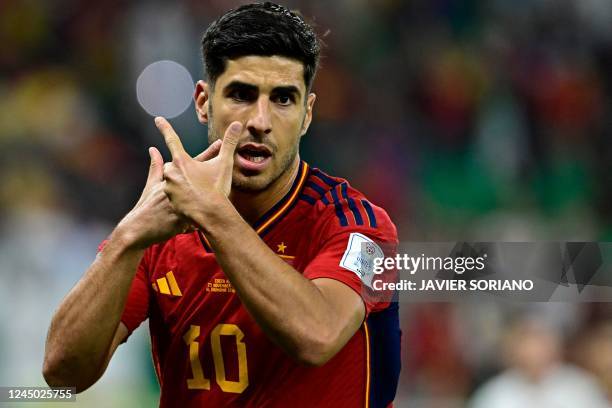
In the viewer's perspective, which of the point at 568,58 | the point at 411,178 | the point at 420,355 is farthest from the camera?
the point at 568,58

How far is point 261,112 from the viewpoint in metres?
2.99

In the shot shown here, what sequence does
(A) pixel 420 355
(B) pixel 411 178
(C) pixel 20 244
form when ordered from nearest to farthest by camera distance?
(A) pixel 420 355
(C) pixel 20 244
(B) pixel 411 178

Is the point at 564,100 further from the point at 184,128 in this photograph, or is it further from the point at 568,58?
the point at 184,128

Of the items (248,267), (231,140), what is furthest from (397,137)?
(248,267)

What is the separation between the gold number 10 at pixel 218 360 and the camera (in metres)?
2.97

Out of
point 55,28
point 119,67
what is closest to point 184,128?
point 119,67

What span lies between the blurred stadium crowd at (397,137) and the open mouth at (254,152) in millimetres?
3341

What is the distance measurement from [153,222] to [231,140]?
364 mm

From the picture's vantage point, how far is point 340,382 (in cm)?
297

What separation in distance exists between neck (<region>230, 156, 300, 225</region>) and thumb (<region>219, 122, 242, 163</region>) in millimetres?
376

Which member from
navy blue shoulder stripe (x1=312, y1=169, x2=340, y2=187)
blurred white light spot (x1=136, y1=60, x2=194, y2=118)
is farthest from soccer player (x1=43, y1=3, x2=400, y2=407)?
blurred white light spot (x1=136, y1=60, x2=194, y2=118)

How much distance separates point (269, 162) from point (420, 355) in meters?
3.52

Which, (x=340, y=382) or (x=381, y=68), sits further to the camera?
(x=381, y=68)

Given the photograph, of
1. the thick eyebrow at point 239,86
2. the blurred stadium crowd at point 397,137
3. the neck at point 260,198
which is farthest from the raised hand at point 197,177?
the blurred stadium crowd at point 397,137
